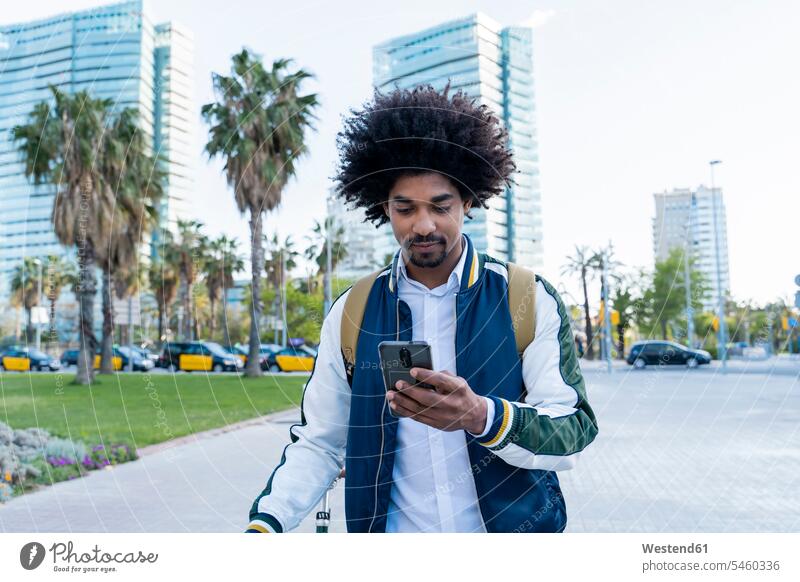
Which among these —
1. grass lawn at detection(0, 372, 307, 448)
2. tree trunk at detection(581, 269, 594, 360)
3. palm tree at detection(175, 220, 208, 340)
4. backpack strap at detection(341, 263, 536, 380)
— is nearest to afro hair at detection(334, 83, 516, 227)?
backpack strap at detection(341, 263, 536, 380)

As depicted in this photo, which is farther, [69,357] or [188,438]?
[69,357]

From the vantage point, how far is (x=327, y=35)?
254 centimetres

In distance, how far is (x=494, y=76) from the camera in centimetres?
245

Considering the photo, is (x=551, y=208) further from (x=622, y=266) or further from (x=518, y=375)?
(x=518, y=375)

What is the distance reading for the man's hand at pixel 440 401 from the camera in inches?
55.7

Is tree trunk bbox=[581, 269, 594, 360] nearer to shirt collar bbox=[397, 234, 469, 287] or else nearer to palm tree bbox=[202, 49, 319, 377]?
shirt collar bbox=[397, 234, 469, 287]

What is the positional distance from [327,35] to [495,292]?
129cm

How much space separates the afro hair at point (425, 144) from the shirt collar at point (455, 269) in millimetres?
217

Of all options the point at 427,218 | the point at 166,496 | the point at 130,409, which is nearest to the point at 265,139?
the point at 427,218

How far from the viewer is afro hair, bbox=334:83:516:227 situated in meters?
2.03

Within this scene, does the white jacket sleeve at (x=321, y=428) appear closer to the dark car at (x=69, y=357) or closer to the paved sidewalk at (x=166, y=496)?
the paved sidewalk at (x=166, y=496)

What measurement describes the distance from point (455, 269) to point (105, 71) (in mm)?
2013

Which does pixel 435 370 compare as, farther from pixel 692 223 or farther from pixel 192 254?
pixel 192 254
